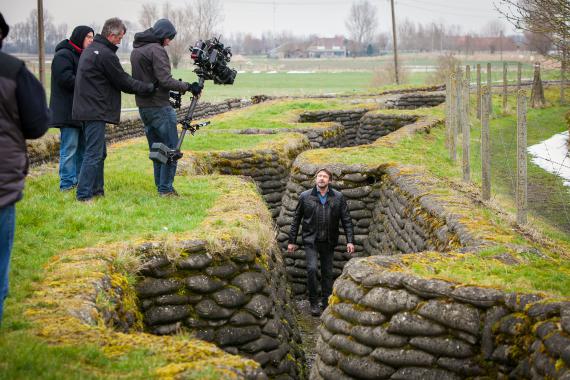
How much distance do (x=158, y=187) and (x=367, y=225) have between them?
14.9ft

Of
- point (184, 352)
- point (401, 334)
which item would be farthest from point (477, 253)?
point (184, 352)

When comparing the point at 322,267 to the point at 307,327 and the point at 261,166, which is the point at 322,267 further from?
the point at 261,166

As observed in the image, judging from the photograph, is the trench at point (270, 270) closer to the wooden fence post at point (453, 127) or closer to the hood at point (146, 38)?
the wooden fence post at point (453, 127)

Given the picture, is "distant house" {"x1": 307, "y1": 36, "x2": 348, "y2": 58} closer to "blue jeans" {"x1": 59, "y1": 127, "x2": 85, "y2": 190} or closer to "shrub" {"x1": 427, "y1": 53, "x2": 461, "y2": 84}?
"shrub" {"x1": 427, "y1": 53, "x2": 461, "y2": 84}

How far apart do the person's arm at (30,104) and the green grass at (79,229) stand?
4.65 ft

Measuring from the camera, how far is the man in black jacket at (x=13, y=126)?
17.8 ft

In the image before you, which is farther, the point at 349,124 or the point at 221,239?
Answer: the point at 349,124

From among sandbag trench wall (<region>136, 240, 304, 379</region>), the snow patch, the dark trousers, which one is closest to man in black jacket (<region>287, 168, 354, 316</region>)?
the dark trousers

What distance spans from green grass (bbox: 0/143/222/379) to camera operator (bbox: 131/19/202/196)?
2.25 feet

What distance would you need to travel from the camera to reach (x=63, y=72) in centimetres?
1107

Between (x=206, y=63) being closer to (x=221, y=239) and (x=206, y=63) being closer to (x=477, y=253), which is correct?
(x=221, y=239)

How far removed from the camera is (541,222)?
12227mm

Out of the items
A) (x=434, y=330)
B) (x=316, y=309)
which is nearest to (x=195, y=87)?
(x=316, y=309)

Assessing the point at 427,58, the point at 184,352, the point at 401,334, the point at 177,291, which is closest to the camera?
the point at 184,352
